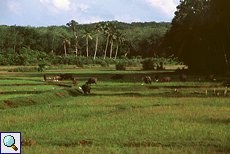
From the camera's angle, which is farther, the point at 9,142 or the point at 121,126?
the point at 121,126

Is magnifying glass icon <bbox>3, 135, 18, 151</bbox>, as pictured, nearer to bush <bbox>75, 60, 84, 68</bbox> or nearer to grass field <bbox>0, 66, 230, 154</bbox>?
grass field <bbox>0, 66, 230, 154</bbox>

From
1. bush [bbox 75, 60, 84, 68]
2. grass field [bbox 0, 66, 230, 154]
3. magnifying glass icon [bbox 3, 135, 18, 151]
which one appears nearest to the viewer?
magnifying glass icon [bbox 3, 135, 18, 151]

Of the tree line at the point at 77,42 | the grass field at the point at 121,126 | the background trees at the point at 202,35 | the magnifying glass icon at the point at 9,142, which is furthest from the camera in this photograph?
the tree line at the point at 77,42

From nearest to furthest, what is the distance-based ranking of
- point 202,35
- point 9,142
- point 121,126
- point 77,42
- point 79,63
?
point 9,142 → point 121,126 → point 202,35 → point 79,63 → point 77,42

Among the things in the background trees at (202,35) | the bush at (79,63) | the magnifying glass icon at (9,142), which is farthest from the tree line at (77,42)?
the magnifying glass icon at (9,142)

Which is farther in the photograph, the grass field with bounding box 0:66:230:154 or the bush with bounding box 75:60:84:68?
the bush with bounding box 75:60:84:68

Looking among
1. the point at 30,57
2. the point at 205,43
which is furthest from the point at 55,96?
the point at 30,57

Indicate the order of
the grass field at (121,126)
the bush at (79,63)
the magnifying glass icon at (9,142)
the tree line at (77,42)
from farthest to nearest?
the tree line at (77,42)
the bush at (79,63)
the grass field at (121,126)
the magnifying glass icon at (9,142)

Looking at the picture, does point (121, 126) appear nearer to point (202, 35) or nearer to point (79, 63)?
point (202, 35)

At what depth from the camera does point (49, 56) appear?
112625mm

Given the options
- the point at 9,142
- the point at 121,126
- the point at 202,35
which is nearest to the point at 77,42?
the point at 202,35

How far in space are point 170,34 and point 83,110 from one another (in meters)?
47.6

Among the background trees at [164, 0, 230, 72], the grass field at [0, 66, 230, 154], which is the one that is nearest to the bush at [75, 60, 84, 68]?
the background trees at [164, 0, 230, 72]

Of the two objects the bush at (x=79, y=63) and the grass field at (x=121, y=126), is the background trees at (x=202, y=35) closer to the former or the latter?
the grass field at (x=121, y=126)
